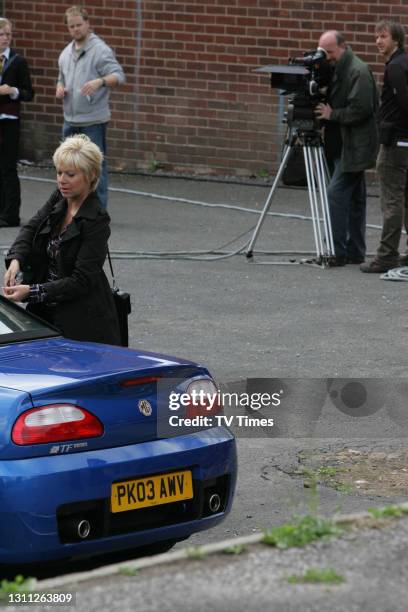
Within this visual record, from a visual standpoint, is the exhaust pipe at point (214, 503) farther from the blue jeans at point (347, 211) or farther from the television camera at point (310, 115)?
the blue jeans at point (347, 211)

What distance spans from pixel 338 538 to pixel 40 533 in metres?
1.12

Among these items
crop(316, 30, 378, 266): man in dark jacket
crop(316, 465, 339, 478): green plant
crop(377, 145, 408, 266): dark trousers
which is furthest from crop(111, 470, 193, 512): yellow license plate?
crop(316, 30, 378, 266): man in dark jacket

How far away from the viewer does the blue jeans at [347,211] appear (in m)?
12.5

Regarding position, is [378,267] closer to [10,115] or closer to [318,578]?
[10,115]

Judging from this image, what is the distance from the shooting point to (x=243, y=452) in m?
7.78

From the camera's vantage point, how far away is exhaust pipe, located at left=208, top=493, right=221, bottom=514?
19.8ft

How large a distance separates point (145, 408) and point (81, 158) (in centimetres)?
188

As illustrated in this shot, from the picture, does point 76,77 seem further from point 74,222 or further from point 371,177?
point 74,222

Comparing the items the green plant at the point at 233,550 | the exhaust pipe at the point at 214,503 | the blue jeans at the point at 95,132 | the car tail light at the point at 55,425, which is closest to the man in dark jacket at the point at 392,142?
the blue jeans at the point at 95,132

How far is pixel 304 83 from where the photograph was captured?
40.3 feet

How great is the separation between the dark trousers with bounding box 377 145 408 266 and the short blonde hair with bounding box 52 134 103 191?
5.19m

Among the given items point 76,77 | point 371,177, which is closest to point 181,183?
point 371,177

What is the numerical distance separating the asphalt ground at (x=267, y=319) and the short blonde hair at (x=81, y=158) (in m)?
1.72

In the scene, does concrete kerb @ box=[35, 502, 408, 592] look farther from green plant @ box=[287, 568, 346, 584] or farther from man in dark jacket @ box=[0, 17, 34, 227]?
man in dark jacket @ box=[0, 17, 34, 227]
